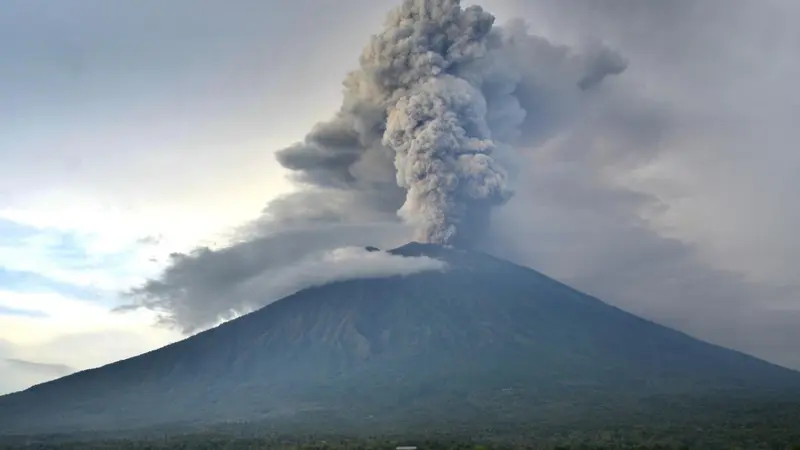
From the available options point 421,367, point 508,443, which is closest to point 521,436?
point 508,443

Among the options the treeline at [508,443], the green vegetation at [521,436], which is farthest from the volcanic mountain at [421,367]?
the treeline at [508,443]

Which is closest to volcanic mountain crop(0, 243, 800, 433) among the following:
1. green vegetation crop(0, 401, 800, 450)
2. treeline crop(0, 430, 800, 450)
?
green vegetation crop(0, 401, 800, 450)

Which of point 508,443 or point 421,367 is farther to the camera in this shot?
point 421,367

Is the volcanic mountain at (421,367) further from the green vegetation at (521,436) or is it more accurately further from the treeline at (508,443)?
the treeline at (508,443)

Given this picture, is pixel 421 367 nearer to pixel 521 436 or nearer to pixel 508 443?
pixel 521 436

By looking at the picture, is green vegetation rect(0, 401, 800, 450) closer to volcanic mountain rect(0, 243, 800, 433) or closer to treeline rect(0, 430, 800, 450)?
treeline rect(0, 430, 800, 450)

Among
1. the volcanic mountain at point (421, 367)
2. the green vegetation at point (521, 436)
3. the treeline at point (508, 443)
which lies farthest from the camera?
the volcanic mountain at point (421, 367)

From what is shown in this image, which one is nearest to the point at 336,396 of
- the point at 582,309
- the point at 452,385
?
the point at 452,385

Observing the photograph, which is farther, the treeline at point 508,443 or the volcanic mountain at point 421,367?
the volcanic mountain at point 421,367
